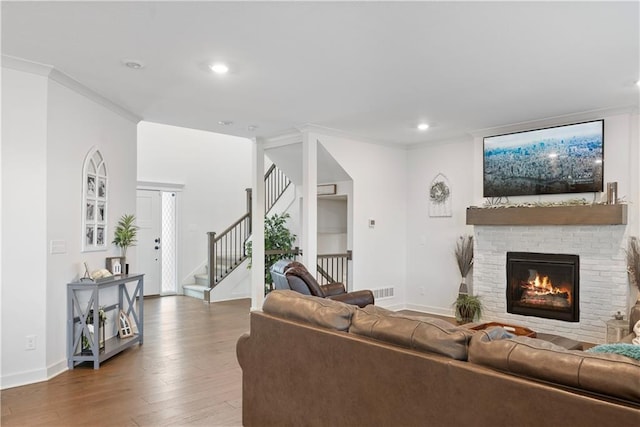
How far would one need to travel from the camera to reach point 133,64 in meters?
3.56

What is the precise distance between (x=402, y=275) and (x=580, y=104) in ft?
11.8

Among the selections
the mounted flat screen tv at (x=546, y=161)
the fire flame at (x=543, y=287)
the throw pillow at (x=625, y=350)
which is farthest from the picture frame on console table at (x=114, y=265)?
the fire flame at (x=543, y=287)

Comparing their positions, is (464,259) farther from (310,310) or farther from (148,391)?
(148,391)

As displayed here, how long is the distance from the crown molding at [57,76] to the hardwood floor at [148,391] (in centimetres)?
260

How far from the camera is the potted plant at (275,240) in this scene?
707 centimetres

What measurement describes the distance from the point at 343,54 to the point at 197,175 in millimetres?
6087

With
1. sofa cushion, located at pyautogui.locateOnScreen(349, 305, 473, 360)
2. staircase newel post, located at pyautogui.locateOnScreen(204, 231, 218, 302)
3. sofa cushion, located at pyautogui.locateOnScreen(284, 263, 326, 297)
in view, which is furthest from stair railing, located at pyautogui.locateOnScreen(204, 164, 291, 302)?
sofa cushion, located at pyautogui.locateOnScreen(349, 305, 473, 360)

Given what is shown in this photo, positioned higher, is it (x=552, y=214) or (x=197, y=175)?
(x=197, y=175)

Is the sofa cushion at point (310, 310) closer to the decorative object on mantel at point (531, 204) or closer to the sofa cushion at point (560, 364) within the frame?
the sofa cushion at point (560, 364)

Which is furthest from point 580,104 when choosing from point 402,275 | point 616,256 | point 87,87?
point 87,87

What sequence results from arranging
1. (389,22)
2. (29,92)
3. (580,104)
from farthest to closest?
(580,104) < (29,92) < (389,22)

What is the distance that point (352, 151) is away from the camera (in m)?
6.38

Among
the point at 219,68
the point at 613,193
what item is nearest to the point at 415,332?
the point at 219,68

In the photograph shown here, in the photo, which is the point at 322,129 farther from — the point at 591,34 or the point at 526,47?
the point at 591,34
